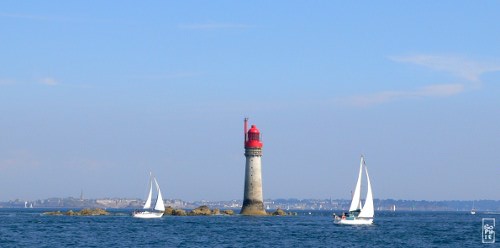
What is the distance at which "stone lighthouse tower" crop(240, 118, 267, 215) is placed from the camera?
120 m

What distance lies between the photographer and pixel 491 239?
88.2 m

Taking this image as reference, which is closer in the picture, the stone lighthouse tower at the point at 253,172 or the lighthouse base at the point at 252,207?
the stone lighthouse tower at the point at 253,172

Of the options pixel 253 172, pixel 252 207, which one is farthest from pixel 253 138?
pixel 252 207

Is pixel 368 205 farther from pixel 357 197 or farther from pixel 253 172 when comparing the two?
pixel 253 172

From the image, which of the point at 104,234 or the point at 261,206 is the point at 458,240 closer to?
the point at 104,234

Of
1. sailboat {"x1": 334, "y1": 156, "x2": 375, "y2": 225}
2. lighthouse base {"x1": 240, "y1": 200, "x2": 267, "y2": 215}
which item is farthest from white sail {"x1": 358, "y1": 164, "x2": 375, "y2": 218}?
lighthouse base {"x1": 240, "y1": 200, "x2": 267, "y2": 215}

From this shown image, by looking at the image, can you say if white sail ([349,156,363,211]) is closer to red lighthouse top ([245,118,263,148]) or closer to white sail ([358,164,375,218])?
white sail ([358,164,375,218])

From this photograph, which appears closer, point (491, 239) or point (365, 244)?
point (365, 244)

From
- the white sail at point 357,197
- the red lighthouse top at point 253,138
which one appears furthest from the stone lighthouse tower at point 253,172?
the white sail at point 357,197

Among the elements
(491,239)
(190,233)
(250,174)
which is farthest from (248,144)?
(491,239)

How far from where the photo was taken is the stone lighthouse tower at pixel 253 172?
120062mm

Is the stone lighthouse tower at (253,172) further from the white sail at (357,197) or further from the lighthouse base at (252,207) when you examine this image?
the white sail at (357,197)

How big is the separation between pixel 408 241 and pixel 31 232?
37758 mm

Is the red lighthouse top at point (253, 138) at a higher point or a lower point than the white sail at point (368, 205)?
higher
